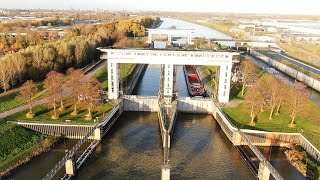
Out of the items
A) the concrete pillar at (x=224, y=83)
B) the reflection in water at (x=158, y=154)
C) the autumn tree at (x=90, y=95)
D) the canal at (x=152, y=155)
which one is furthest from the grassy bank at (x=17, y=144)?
the concrete pillar at (x=224, y=83)

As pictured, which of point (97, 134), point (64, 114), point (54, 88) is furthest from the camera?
point (54, 88)

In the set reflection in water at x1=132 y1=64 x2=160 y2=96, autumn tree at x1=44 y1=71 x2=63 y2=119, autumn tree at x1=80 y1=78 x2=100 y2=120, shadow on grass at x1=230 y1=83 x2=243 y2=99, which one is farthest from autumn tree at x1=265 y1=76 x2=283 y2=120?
autumn tree at x1=44 y1=71 x2=63 y2=119

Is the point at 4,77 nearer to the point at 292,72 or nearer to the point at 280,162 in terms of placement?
the point at 280,162

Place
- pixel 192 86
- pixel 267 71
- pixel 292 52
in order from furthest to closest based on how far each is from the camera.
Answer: pixel 292 52
pixel 267 71
pixel 192 86

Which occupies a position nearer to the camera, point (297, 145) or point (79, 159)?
point (79, 159)

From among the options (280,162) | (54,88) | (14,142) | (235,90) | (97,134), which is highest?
(54,88)

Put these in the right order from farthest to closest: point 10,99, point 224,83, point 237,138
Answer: point 224,83 < point 10,99 < point 237,138

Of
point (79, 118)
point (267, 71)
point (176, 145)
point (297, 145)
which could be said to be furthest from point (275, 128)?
point (267, 71)

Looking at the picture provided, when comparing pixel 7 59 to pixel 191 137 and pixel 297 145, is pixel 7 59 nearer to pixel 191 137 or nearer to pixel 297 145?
pixel 191 137

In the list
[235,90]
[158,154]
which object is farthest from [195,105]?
[158,154]
